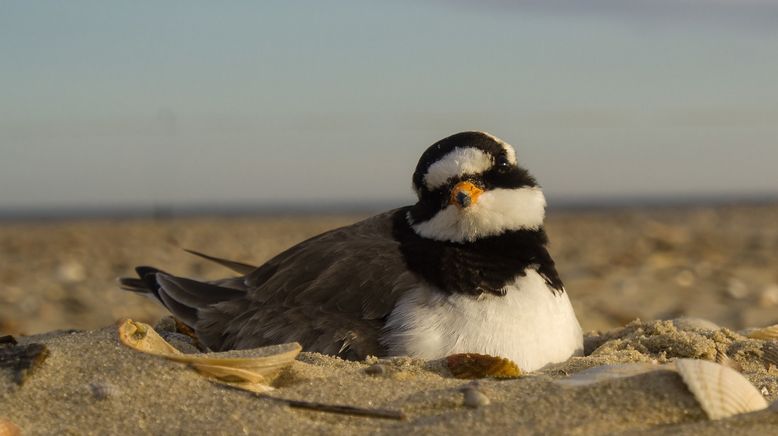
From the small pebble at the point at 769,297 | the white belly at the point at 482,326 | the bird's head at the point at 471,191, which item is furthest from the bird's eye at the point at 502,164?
the small pebble at the point at 769,297

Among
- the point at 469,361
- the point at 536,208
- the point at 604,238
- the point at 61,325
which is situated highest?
the point at 536,208

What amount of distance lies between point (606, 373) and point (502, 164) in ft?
6.01

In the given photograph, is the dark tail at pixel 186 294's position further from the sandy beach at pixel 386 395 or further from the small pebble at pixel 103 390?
the small pebble at pixel 103 390

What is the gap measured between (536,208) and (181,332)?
2390 mm

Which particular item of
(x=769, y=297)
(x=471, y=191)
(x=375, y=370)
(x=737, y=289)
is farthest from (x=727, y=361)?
(x=737, y=289)

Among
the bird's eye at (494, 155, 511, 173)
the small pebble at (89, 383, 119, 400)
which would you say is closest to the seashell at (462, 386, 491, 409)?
the small pebble at (89, 383, 119, 400)

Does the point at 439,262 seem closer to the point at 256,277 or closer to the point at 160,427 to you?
the point at 256,277

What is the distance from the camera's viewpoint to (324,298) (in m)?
5.21

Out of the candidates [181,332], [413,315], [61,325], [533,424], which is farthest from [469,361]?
[61,325]

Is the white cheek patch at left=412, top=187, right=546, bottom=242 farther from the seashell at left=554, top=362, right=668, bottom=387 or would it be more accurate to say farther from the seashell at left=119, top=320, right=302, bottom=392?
the seashell at left=554, top=362, right=668, bottom=387

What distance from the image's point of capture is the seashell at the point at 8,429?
3.28 m

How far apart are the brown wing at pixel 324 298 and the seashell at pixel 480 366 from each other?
0.62 m

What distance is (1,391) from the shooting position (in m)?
3.67

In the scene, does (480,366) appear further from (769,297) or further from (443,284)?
(769,297)
